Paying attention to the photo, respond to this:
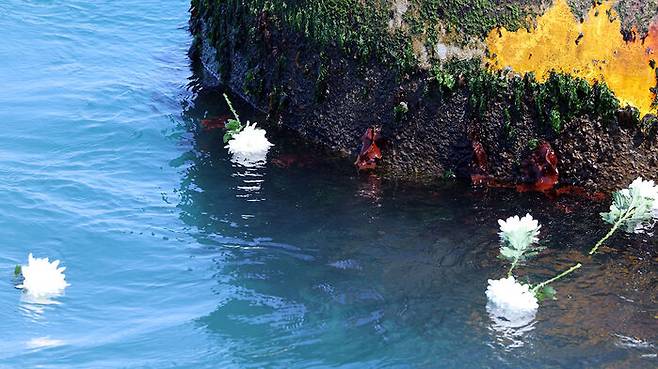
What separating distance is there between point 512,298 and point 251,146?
2.62 meters

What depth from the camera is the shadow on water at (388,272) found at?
17.1ft

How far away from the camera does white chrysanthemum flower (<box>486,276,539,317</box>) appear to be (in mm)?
5469

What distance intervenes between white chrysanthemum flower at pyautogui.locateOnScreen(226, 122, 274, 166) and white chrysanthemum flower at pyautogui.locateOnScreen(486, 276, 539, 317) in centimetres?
241

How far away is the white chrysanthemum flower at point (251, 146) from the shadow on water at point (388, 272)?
12 centimetres

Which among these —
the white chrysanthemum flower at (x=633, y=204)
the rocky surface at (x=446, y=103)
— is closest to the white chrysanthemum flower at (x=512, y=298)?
the white chrysanthemum flower at (x=633, y=204)

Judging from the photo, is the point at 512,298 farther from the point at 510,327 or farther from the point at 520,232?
the point at 520,232

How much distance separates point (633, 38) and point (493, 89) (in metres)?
0.98

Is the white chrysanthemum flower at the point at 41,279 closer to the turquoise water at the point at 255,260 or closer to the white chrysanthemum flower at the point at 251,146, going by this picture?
the turquoise water at the point at 255,260

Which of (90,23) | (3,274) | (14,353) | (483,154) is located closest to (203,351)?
(14,353)

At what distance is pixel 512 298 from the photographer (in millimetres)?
5480

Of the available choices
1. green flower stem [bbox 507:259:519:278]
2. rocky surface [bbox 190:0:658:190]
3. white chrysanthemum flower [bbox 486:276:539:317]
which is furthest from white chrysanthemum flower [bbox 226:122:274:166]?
white chrysanthemum flower [bbox 486:276:539:317]

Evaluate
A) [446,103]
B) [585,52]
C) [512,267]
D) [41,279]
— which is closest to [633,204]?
[512,267]

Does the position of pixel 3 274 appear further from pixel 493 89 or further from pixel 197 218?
pixel 493 89

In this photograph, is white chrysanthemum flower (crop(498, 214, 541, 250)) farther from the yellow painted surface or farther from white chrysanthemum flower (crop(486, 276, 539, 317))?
the yellow painted surface
